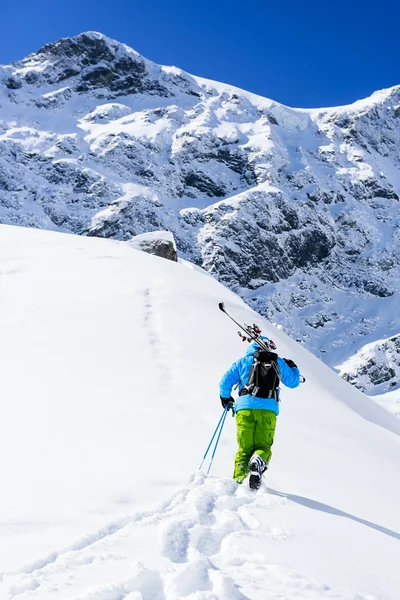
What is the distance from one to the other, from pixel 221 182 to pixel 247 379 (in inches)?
5358

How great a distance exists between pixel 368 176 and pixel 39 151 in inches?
3350

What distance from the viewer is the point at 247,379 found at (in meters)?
5.80

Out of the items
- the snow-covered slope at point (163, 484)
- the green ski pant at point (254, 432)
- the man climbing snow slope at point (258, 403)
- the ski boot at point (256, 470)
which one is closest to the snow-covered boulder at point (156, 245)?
the snow-covered slope at point (163, 484)

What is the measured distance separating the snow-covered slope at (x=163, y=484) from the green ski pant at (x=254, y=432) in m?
0.35

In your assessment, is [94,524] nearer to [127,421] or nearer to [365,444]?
[127,421]

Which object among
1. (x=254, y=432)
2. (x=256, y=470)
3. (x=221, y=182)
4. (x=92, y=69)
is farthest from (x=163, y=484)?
(x=92, y=69)

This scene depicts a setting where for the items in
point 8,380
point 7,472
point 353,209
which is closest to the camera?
point 7,472

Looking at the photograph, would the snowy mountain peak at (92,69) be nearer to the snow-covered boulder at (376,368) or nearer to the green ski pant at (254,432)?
the snow-covered boulder at (376,368)

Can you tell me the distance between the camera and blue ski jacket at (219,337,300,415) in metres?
5.66

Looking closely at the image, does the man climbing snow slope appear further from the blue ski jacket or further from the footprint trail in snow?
the footprint trail in snow

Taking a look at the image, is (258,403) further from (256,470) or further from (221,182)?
(221,182)

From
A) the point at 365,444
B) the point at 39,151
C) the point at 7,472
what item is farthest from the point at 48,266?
the point at 39,151

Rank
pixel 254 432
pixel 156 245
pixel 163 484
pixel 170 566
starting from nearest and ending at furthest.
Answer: pixel 170 566
pixel 163 484
pixel 254 432
pixel 156 245

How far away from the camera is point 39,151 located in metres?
126
